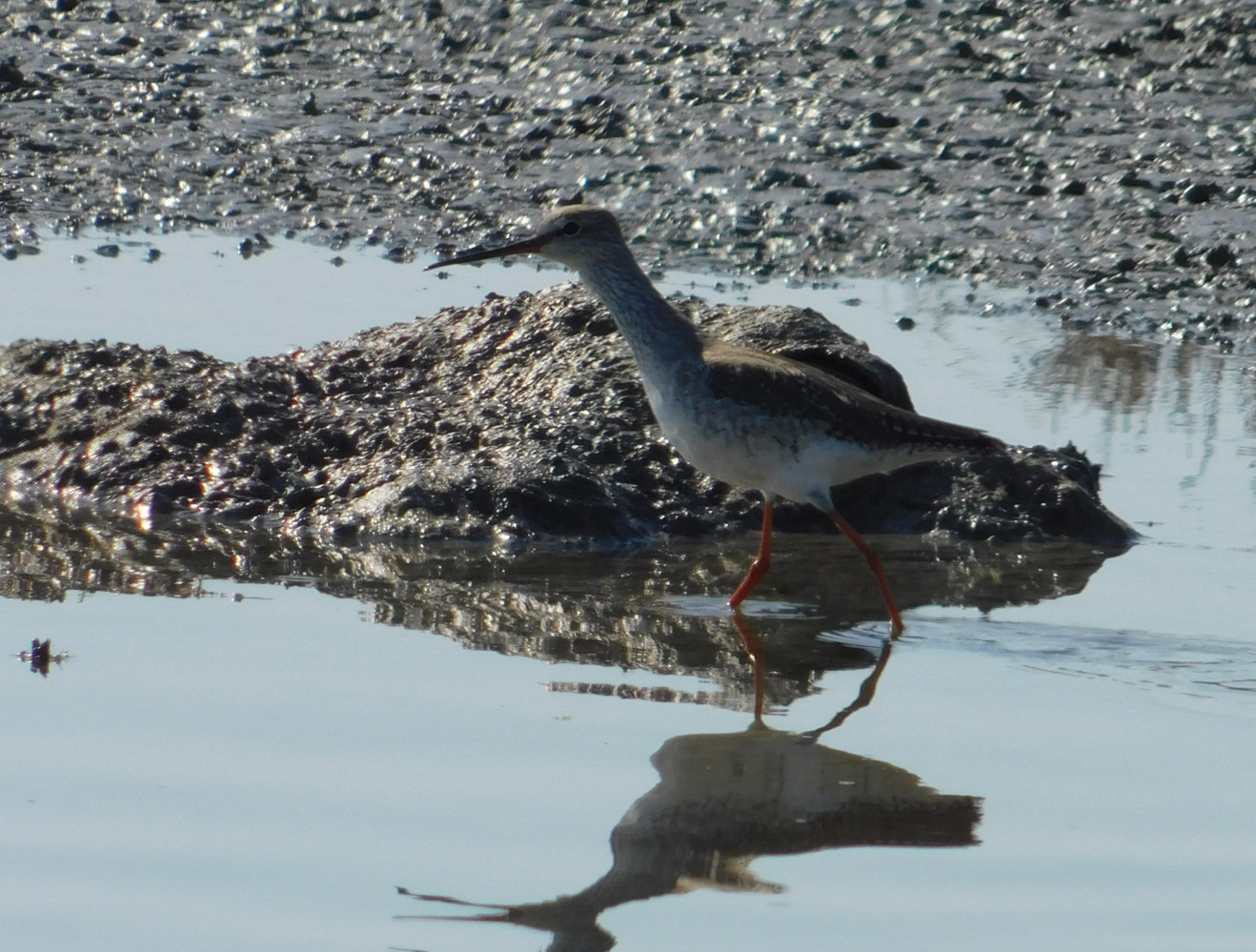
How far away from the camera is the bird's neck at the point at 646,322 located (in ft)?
21.4

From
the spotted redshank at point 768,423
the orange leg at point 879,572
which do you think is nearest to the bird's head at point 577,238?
the spotted redshank at point 768,423

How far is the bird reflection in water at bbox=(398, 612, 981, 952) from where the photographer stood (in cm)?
407

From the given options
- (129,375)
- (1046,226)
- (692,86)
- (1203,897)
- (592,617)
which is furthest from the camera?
(692,86)

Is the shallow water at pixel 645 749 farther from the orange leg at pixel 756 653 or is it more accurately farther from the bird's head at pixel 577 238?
the bird's head at pixel 577 238

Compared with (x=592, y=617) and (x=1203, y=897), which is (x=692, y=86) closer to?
(x=592, y=617)

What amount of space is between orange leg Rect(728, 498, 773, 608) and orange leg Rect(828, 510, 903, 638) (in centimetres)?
25

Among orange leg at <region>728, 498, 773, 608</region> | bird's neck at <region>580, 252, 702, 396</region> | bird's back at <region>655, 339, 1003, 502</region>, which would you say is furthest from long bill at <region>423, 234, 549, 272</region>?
orange leg at <region>728, 498, 773, 608</region>

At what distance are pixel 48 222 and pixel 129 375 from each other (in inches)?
153

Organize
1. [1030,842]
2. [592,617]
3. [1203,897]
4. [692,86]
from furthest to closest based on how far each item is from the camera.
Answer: [692,86] < [592,617] < [1030,842] < [1203,897]

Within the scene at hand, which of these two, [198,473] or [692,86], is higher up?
[692,86]

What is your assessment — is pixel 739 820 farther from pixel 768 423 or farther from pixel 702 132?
pixel 702 132

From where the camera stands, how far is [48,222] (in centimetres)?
1117

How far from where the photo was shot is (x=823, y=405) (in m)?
6.40

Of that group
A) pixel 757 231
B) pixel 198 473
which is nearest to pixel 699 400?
pixel 198 473
